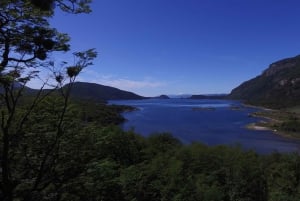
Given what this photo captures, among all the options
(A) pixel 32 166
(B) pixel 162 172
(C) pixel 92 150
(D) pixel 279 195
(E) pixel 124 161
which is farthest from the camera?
(E) pixel 124 161

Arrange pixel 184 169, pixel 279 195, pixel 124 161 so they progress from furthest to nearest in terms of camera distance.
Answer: pixel 184 169 < pixel 124 161 < pixel 279 195

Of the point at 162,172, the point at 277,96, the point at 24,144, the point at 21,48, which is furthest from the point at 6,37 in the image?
the point at 277,96

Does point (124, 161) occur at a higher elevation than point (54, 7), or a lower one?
lower

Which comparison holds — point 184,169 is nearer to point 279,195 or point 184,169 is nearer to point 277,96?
point 279,195

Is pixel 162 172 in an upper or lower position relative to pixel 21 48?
lower

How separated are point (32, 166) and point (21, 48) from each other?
2.72 meters

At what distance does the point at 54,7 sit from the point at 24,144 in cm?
323

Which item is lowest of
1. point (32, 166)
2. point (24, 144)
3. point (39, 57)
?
point (32, 166)

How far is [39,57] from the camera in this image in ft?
19.3

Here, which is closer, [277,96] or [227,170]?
[227,170]

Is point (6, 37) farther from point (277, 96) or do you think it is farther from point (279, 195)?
point (277, 96)

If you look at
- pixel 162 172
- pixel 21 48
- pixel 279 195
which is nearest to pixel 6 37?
pixel 21 48

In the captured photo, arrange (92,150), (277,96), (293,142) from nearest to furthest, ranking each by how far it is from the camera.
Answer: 1. (92,150)
2. (293,142)
3. (277,96)

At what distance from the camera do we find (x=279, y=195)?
2039 centimetres
